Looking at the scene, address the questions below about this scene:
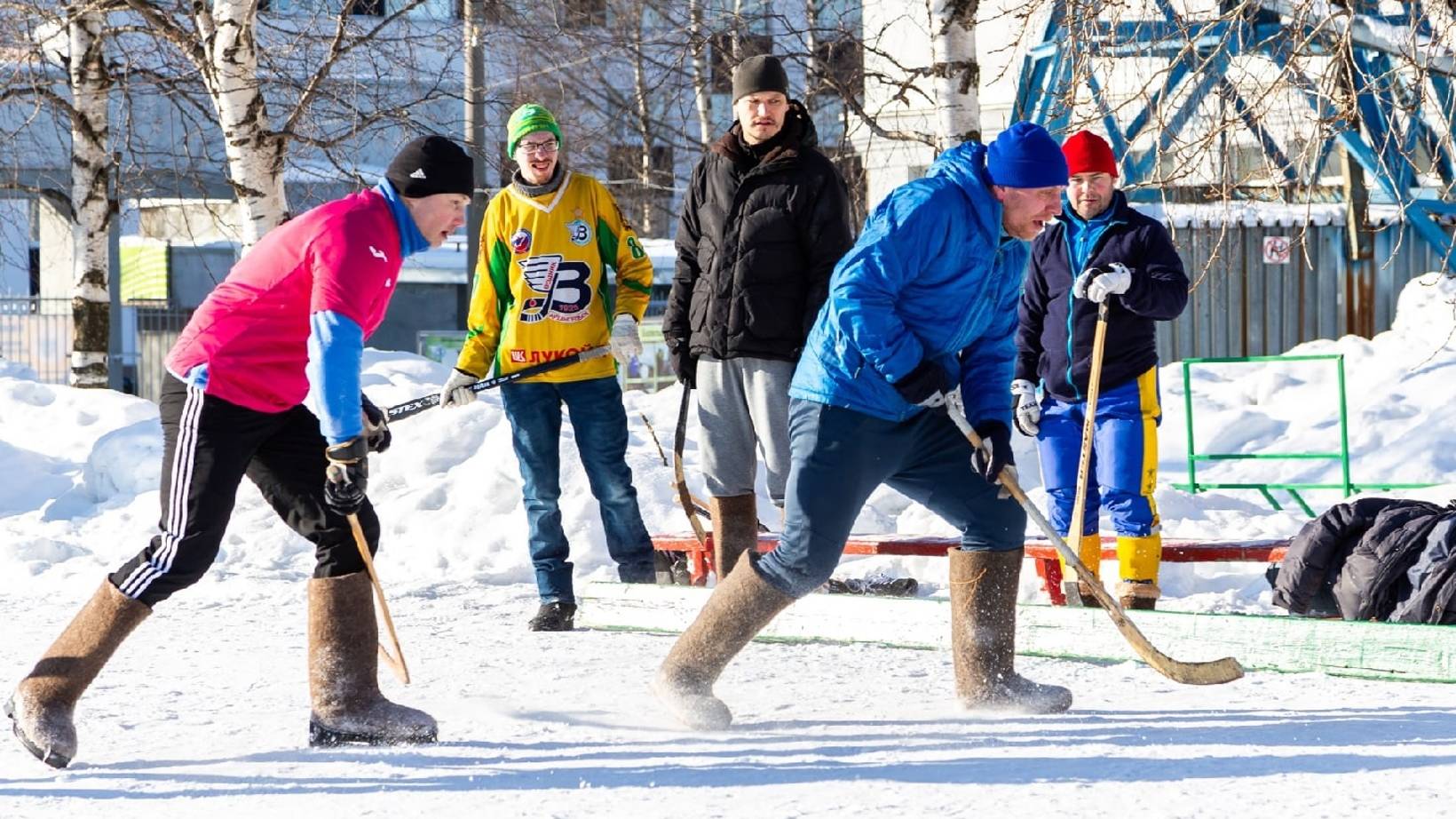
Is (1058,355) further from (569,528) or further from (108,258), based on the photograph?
(108,258)

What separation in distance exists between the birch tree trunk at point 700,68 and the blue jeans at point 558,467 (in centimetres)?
433

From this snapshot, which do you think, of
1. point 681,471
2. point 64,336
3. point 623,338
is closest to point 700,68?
point 64,336

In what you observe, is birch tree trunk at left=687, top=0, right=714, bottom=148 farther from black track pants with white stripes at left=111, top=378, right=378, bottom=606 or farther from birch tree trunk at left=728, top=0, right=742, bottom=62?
black track pants with white stripes at left=111, top=378, right=378, bottom=606

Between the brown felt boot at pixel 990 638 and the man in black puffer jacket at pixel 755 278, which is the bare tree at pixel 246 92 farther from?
the brown felt boot at pixel 990 638

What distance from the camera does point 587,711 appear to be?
489cm

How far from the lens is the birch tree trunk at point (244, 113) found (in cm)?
1052

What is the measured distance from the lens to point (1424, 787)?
3781 mm

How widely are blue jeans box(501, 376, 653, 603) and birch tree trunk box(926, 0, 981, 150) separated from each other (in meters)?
3.19

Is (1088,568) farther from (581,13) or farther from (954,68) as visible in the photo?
(581,13)

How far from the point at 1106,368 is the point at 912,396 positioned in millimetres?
1957

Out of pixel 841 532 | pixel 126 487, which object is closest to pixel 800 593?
pixel 841 532

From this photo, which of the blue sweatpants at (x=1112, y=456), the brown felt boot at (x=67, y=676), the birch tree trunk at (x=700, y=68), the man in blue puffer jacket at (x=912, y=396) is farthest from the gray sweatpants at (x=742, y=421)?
the birch tree trunk at (x=700, y=68)

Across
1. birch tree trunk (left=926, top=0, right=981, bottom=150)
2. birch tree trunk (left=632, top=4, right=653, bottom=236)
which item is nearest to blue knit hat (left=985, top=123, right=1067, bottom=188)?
birch tree trunk (left=926, top=0, right=981, bottom=150)

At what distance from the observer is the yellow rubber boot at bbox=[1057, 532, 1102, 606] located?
6.12 metres
